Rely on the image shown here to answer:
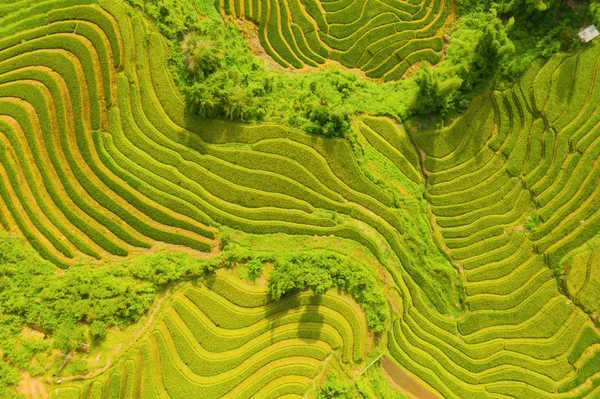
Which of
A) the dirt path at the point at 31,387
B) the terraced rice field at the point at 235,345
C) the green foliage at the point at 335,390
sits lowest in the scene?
the green foliage at the point at 335,390

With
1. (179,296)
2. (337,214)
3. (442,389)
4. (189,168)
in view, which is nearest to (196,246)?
(179,296)

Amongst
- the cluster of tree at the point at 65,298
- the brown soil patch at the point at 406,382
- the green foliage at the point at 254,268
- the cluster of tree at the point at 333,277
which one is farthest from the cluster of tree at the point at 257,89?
the brown soil patch at the point at 406,382

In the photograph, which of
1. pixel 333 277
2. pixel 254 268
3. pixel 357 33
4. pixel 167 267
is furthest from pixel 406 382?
pixel 357 33

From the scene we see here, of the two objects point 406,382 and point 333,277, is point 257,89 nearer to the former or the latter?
point 333,277

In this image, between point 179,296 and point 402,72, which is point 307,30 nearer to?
point 402,72

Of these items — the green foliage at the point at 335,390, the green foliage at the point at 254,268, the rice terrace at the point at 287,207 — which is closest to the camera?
the green foliage at the point at 335,390

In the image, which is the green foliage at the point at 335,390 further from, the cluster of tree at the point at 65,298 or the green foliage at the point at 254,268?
the cluster of tree at the point at 65,298
